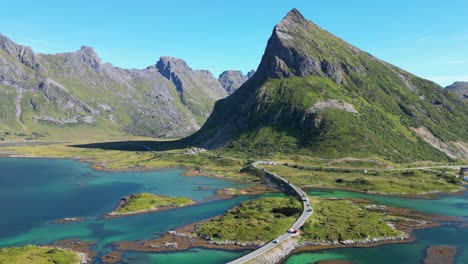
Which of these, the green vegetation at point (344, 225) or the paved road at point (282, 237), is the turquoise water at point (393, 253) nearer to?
the paved road at point (282, 237)

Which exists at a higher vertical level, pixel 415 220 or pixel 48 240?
pixel 415 220

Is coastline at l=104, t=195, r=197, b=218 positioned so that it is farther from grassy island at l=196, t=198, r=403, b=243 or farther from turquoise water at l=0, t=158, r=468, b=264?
grassy island at l=196, t=198, r=403, b=243

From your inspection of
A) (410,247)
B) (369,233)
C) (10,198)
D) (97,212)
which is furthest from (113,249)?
(10,198)

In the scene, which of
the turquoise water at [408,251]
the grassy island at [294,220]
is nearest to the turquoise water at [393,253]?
the turquoise water at [408,251]

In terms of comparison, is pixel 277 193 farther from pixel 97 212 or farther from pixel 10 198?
pixel 10 198

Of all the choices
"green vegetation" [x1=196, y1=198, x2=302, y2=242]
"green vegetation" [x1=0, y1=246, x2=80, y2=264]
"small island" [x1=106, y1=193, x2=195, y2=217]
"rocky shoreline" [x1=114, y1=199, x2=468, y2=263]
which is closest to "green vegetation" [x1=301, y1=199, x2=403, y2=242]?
"rocky shoreline" [x1=114, y1=199, x2=468, y2=263]

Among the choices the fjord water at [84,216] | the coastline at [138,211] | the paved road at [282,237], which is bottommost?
the fjord water at [84,216]

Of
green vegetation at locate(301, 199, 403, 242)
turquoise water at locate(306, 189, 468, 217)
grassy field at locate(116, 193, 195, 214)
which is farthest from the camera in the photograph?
turquoise water at locate(306, 189, 468, 217)
